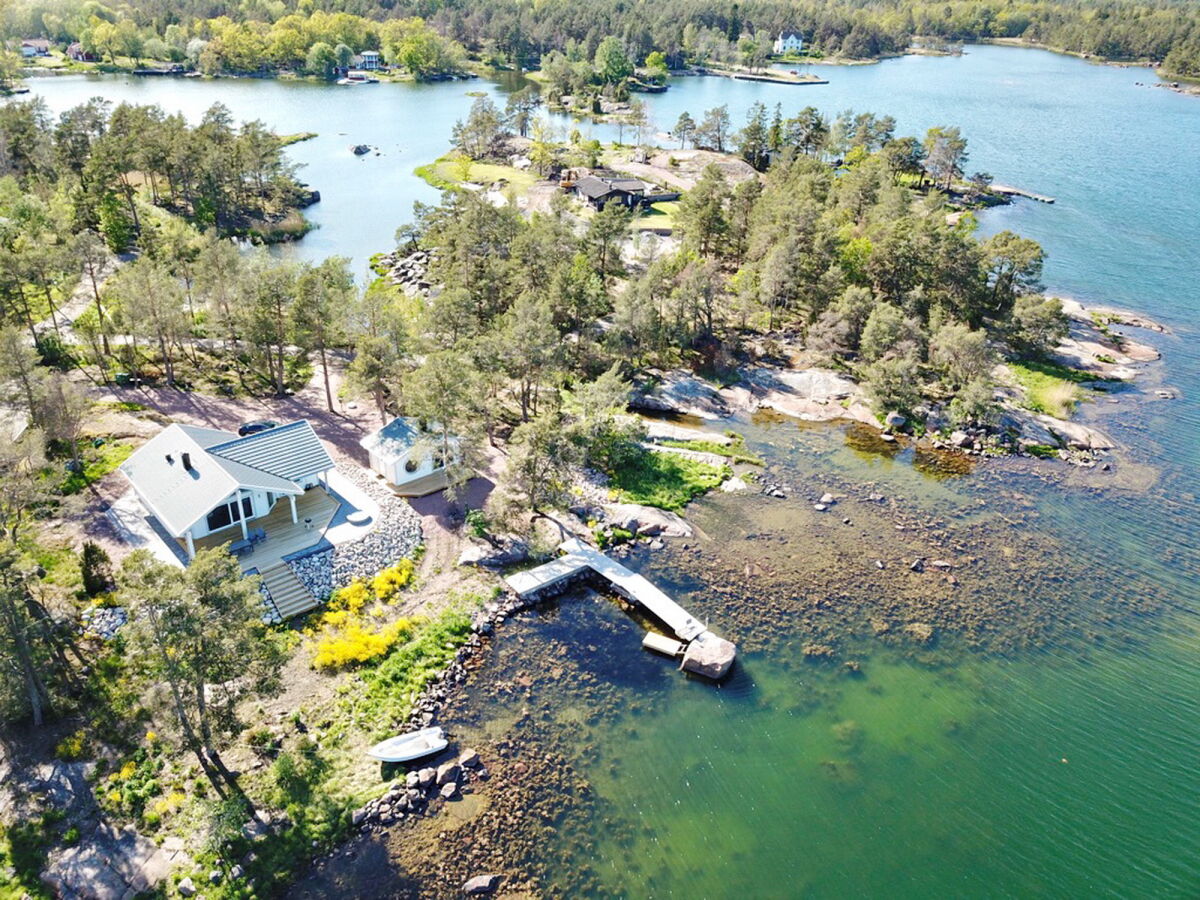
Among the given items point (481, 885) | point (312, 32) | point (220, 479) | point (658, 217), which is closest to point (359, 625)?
point (220, 479)

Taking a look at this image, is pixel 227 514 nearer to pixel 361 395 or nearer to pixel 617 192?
pixel 361 395

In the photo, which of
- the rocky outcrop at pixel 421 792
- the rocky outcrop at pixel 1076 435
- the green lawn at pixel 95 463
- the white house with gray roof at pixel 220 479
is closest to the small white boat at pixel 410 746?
the rocky outcrop at pixel 421 792

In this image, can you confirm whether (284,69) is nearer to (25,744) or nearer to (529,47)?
(529,47)

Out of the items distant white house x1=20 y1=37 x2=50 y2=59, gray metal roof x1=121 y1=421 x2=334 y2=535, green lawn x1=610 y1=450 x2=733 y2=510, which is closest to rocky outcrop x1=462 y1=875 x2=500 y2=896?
gray metal roof x1=121 y1=421 x2=334 y2=535

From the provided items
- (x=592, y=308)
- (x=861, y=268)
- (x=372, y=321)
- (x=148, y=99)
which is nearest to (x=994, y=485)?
(x=861, y=268)

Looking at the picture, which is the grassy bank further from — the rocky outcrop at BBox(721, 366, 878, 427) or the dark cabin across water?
the rocky outcrop at BBox(721, 366, 878, 427)

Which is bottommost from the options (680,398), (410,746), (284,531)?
(410,746)
